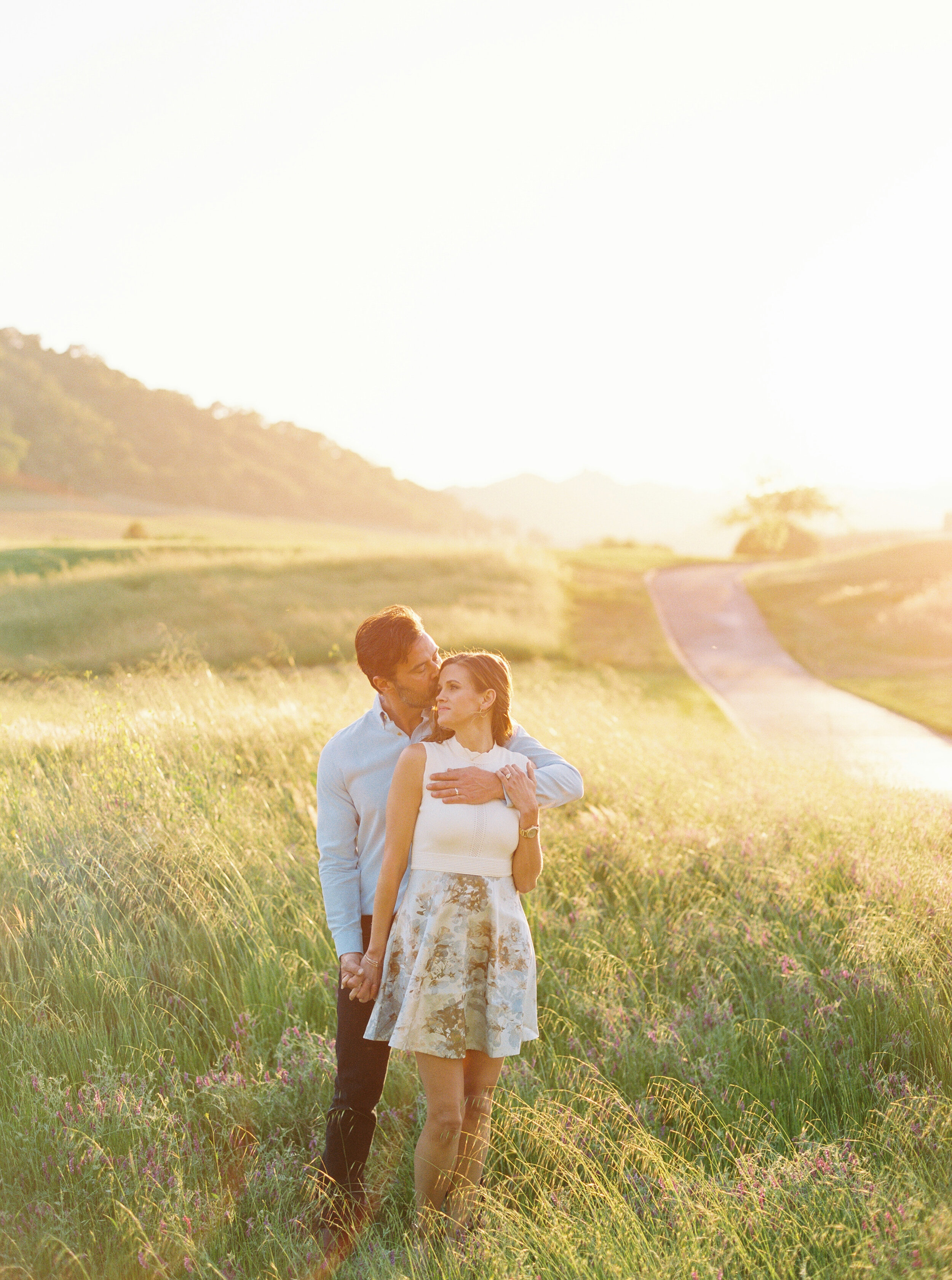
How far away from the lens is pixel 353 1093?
9.63 feet

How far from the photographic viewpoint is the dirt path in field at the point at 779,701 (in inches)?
404

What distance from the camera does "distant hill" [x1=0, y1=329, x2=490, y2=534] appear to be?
236ft

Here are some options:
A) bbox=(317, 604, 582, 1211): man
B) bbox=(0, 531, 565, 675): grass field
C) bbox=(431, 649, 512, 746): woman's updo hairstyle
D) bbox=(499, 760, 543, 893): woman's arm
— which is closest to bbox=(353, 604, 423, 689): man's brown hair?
bbox=(317, 604, 582, 1211): man

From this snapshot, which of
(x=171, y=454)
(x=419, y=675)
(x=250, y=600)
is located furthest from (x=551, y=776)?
(x=171, y=454)

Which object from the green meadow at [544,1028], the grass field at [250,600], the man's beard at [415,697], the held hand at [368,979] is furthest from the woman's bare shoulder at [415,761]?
the grass field at [250,600]

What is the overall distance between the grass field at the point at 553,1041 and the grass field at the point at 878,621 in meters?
9.71

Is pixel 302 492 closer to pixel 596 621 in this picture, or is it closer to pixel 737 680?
pixel 596 621

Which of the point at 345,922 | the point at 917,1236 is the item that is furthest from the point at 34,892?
the point at 917,1236

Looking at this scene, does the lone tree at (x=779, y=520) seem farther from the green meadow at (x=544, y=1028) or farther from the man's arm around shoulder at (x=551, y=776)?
the man's arm around shoulder at (x=551, y=776)

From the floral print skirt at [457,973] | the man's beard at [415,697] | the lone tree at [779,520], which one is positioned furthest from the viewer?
the lone tree at [779,520]

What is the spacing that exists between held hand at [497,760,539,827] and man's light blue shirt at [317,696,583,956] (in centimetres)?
17

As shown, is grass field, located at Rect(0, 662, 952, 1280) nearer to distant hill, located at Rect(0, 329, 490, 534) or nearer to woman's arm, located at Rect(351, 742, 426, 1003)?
woman's arm, located at Rect(351, 742, 426, 1003)

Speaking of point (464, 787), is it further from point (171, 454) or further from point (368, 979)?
point (171, 454)

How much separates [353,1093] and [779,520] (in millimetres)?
59717
